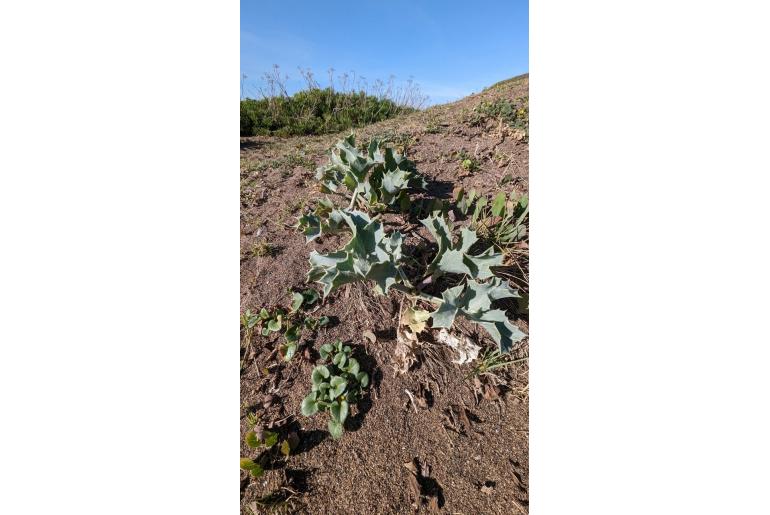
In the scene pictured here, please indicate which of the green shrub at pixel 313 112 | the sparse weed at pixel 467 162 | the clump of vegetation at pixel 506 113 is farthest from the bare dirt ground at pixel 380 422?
the green shrub at pixel 313 112

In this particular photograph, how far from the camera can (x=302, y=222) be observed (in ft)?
5.78

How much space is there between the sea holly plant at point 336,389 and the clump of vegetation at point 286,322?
180 millimetres

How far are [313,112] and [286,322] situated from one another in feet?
19.5

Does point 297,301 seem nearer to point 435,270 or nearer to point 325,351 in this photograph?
point 325,351

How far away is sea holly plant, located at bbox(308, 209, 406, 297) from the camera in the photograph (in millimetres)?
1309

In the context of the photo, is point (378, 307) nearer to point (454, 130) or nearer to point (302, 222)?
point (302, 222)

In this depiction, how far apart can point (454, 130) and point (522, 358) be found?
2.62m

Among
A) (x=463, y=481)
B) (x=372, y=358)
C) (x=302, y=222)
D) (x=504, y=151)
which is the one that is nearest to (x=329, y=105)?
(x=504, y=151)

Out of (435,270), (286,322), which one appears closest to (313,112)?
(286,322)

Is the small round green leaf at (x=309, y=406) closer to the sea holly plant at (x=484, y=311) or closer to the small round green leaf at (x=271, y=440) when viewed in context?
the small round green leaf at (x=271, y=440)

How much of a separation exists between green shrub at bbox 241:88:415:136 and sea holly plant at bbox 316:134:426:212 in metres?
3.80

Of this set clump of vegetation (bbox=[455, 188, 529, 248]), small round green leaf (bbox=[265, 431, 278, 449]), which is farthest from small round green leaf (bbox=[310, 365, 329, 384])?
clump of vegetation (bbox=[455, 188, 529, 248])

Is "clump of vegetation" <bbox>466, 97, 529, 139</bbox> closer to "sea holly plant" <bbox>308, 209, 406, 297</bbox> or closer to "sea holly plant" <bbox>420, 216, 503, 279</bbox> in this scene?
"sea holly plant" <bbox>420, 216, 503, 279</bbox>

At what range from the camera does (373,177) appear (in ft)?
7.17
